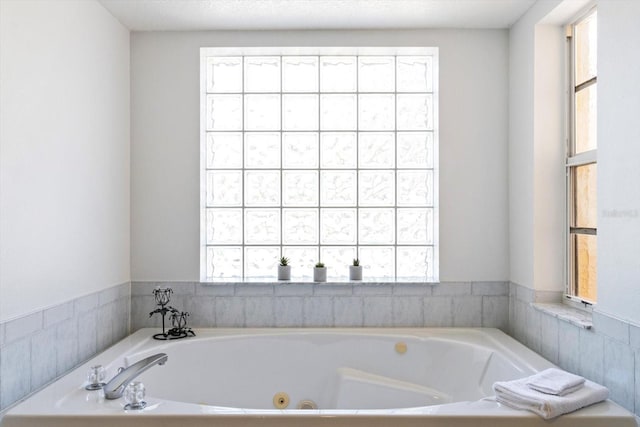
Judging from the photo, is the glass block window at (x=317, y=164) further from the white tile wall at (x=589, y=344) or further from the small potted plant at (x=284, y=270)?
the white tile wall at (x=589, y=344)

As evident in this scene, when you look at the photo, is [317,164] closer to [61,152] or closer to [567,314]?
[61,152]

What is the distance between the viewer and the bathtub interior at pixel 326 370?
8.41ft

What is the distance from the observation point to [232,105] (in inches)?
124

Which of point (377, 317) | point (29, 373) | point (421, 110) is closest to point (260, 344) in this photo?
point (377, 317)

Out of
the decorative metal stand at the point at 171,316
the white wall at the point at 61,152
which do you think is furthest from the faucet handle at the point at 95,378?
the decorative metal stand at the point at 171,316

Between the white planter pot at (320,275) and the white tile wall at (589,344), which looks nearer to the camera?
the white tile wall at (589,344)

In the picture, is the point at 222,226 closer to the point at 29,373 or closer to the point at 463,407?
the point at 29,373

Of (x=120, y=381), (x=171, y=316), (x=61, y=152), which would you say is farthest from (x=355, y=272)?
(x=61, y=152)

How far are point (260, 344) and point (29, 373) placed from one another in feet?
3.72

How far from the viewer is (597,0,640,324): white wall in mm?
1812

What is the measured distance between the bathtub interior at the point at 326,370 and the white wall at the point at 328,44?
49 cm

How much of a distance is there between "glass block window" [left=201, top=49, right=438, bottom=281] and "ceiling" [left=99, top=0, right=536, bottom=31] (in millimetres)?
284

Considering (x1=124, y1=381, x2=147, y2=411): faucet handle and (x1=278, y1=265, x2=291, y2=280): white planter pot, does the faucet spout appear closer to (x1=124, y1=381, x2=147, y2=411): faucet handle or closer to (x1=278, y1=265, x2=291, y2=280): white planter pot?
(x1=124, y1=381, x2=147, y2=411): faucet handle

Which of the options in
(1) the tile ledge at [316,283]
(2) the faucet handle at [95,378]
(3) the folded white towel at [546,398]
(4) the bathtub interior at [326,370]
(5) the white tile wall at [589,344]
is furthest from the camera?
(1) the tile ledge at [316,283]
